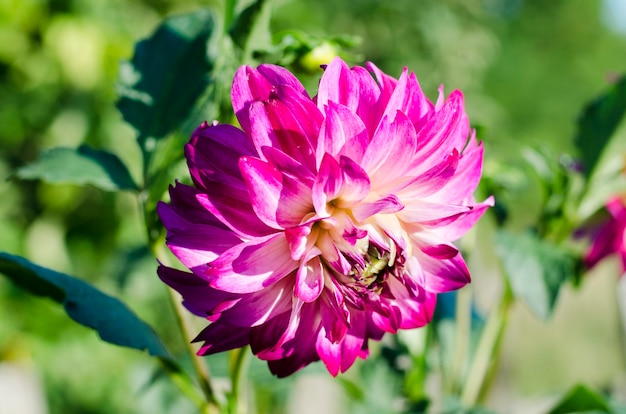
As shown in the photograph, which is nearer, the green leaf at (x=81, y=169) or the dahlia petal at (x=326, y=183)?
the dahlia petal at (x=326, y=183)

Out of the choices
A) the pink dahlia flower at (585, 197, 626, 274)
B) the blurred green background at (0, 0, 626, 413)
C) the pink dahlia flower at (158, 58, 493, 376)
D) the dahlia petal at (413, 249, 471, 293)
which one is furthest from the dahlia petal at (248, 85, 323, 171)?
the blurred green background at (0, 0, 626, 413)

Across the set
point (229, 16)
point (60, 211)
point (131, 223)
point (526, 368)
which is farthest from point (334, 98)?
point (526, 368)

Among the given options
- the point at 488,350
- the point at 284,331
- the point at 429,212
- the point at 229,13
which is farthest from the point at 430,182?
the point at 488,350

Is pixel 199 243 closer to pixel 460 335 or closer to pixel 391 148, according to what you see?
pixel 391 148

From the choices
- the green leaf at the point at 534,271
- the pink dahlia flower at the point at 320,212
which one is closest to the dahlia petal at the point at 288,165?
the pink dahlia flower at the point at 320,212

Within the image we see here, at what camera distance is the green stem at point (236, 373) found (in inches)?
18.7

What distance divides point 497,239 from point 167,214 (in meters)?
0.36

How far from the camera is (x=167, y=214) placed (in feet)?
1.24

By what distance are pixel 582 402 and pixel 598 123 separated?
0.92 feet

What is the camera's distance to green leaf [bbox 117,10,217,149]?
0.54m

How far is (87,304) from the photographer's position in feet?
1.51

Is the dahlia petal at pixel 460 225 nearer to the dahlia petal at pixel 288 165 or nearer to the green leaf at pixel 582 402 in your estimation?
the dahlia petal at pixel 288 165

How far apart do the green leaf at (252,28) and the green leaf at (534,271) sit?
0.29 m

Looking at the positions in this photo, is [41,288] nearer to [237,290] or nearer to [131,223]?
[237,290]
